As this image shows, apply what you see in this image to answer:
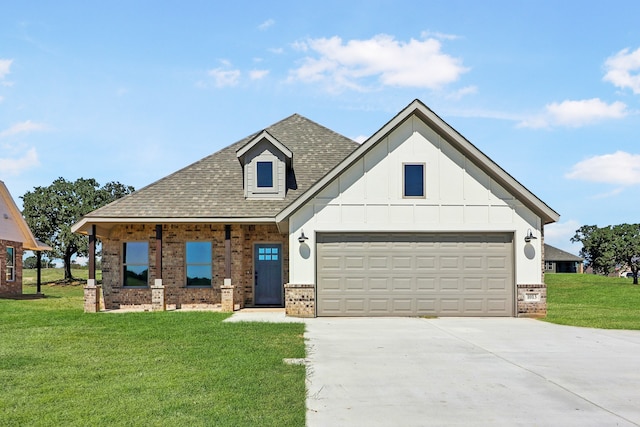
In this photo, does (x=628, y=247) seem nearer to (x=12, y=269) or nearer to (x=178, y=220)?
(x=178, y=220)

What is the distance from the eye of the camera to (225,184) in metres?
20.3

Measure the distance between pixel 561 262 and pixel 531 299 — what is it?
63.7 meters

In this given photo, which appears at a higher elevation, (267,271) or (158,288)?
(267,271)

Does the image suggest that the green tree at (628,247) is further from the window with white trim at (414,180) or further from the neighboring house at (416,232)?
the window with white trim at (414,180)

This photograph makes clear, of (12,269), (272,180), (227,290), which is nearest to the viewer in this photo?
(227,290)

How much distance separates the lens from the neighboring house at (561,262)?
72812mm

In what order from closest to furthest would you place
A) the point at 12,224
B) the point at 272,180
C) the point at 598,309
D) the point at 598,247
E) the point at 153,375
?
the point at 153,375
the point at 272,180
the point at 598,309
the point at 12,224
the point at 598,247

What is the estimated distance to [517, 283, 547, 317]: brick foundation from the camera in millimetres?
16812

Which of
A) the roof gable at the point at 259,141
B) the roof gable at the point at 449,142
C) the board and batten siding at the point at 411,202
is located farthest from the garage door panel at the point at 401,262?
the roof gable at the point at 259,141

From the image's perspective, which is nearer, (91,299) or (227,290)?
(227,290)

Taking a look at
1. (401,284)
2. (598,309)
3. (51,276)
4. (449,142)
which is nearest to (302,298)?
(401,284)

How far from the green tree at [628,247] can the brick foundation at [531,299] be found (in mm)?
34400

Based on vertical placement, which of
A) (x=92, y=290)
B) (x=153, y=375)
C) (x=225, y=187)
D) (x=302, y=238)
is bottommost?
(x=153, y=375)

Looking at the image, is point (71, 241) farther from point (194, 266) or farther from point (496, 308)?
point (496, 308)
